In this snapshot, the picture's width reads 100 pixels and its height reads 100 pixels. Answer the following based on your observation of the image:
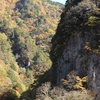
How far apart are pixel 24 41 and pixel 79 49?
335 feet

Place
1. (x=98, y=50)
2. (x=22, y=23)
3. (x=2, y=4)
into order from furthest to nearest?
1. (x=2, y=4)
2. (x=22, y=23)
3. (x=98, y=50)

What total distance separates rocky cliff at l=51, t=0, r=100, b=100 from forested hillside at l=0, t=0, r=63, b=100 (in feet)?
61.1

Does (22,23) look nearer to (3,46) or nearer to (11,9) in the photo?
(11,9)

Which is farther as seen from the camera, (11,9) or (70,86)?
(11,9)

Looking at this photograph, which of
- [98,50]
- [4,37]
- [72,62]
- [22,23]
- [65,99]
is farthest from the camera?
[22,23]

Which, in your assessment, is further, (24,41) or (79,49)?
(24,41)

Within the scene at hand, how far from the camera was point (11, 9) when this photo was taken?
7367 inches

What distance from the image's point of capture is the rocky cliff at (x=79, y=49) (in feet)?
94.3

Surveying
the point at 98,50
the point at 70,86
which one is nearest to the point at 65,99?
the point at 70,86

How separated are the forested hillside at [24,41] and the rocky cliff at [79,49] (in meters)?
18.6

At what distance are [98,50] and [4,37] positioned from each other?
10718 centimetres

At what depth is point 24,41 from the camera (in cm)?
13250

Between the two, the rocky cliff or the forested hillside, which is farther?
the forested hillside

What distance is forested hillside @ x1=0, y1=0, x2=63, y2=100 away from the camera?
102 meters
